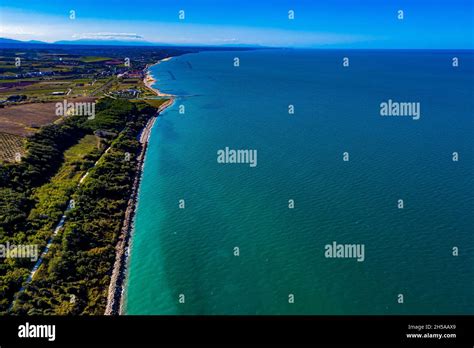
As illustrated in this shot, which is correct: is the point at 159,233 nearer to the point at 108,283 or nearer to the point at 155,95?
the point at 108,283

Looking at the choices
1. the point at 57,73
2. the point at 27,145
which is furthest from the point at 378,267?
the point at 57,73

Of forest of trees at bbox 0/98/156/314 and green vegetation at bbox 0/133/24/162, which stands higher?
green vegetation at bbox 0/133/24/162

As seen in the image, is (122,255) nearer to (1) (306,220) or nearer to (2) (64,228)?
(2) (64,228)

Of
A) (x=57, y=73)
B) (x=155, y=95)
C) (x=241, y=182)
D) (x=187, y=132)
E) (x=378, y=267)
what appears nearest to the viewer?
(x=378, y=267)

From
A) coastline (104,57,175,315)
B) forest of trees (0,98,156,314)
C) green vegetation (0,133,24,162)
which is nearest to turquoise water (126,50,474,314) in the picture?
coastline (104,57,175,315)

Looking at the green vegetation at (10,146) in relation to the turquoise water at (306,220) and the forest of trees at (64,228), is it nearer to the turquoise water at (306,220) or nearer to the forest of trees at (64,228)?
the forest of trees at (64,228)

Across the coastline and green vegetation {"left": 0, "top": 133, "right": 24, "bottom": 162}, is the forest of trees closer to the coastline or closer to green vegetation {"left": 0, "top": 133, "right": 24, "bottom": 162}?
the coastline
